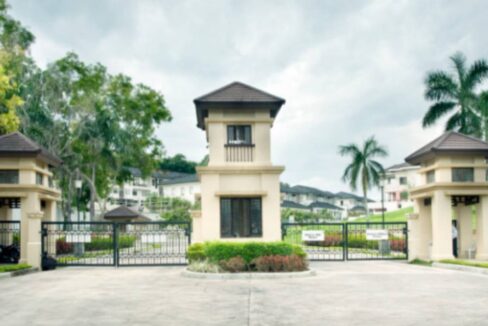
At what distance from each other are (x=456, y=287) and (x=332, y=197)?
292 ft

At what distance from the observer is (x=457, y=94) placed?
3447cm

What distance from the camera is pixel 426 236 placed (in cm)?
2441

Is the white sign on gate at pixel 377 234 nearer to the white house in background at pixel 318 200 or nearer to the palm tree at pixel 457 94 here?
the palm tree at pixel 457 94

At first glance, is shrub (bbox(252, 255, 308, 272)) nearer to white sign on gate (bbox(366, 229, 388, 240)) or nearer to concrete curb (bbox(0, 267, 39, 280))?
white sign on gate (bbox(366, 229, 388, 240))

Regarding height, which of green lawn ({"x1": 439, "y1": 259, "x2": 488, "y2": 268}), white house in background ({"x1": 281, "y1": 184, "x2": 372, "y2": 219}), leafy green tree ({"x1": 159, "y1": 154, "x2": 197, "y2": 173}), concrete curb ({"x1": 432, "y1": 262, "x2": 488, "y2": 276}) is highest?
leafy green tree ({"x1": 159, "y1": 154, "x2": 197, "y2": 173})

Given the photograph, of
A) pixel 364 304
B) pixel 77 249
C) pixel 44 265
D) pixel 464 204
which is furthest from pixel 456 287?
pixel 77 249

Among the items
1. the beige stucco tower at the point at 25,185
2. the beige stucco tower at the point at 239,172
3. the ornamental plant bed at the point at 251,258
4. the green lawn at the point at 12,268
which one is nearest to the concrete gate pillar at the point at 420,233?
the beige stucco tower at the point at 239,172

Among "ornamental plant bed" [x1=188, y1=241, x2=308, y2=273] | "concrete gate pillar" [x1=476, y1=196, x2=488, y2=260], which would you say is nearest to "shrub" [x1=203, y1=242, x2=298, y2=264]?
"ornamental plant bed" [x1=188, y1=241, x2=308, y2=273]

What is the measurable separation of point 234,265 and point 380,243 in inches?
510

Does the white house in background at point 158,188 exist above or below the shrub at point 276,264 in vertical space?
above

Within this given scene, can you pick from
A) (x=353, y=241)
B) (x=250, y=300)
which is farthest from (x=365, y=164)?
(x=250, y=300)

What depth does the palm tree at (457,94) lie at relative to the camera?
34.0 m

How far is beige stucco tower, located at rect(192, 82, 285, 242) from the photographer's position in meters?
21.1

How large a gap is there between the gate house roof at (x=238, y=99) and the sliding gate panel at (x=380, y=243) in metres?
6.37
